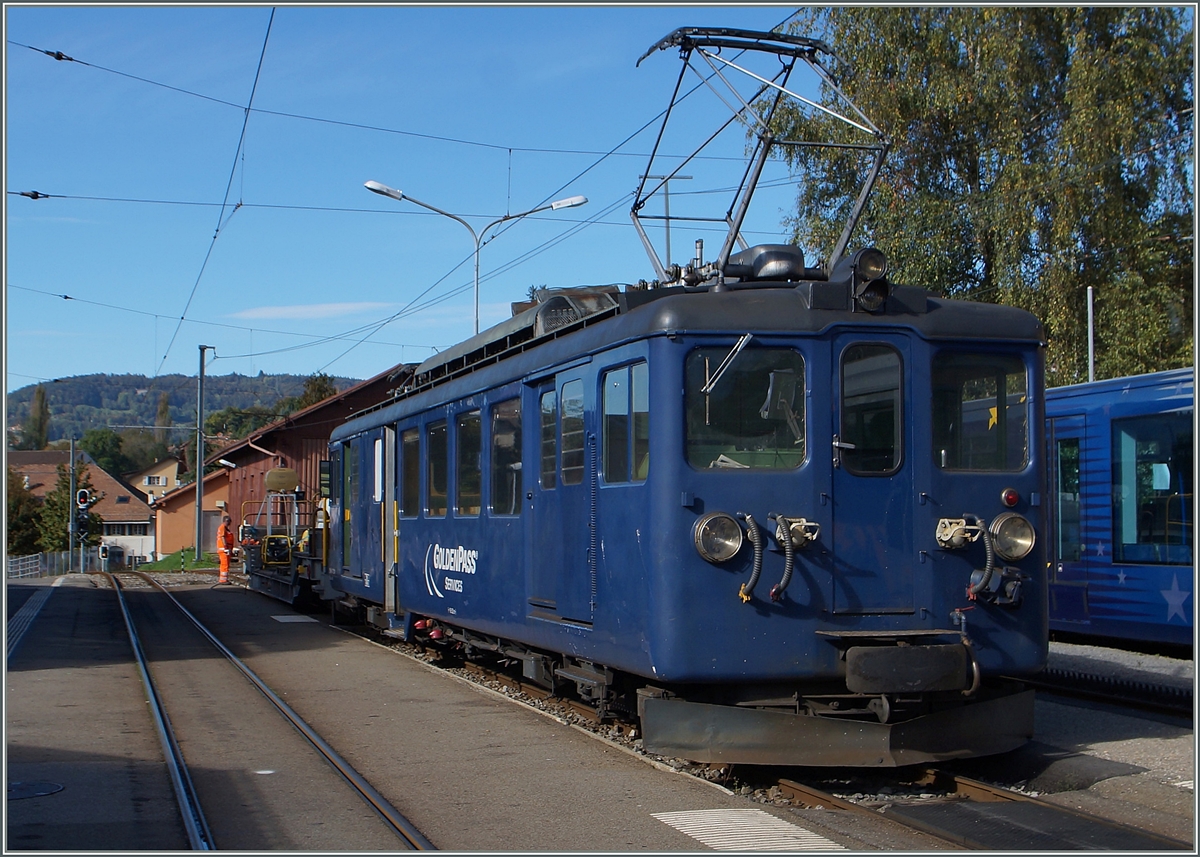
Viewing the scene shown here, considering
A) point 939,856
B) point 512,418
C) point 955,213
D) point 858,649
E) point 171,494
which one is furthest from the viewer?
point 171,494

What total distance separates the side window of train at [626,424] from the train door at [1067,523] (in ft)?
22.9

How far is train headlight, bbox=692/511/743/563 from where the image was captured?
6.79 metres

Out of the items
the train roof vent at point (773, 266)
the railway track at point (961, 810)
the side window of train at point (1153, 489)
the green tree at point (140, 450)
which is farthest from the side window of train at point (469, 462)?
the green tree at point (140, 450)

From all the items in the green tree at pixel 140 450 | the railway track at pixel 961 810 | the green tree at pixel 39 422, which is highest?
the green tree at pixel 39 422

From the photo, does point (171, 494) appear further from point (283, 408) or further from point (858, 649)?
point (858, 649)

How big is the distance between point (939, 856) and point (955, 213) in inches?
739

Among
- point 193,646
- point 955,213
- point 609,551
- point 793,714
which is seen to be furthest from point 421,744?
point 955,213

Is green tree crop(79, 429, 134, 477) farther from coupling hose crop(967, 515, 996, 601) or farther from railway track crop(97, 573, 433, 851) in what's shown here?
coupling hose crop(967, 515, 996, 601)

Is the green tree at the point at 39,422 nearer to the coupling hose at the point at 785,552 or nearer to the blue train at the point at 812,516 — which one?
the blue train at the point at 812,516

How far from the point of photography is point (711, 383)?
7.00 meters

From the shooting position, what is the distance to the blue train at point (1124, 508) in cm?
1161

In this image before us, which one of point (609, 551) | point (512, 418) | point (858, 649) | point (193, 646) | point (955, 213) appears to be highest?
point (955, 213)

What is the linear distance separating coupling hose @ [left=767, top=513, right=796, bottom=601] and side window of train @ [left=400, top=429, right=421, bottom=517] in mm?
6292

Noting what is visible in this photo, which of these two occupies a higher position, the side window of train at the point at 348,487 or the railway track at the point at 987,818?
the side window of train at the point at 348,487
